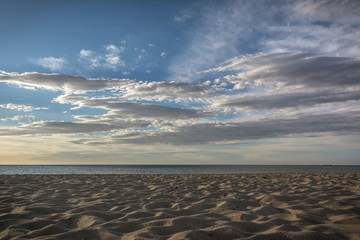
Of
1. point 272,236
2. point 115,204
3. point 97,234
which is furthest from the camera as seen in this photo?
point 115,204

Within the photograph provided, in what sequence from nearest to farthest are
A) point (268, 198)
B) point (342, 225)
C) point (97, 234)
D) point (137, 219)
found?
point (97, 234) → point (342, 225) → point (137, 219) → point (268, 198)

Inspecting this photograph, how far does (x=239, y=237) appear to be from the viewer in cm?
278

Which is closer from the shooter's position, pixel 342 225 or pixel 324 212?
pixel 342 225

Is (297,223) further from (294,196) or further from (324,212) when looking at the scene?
(294,196)

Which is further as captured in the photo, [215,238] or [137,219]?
[137,219]

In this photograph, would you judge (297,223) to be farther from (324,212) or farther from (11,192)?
(11,192)

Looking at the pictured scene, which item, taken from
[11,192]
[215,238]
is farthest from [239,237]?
[11,192]

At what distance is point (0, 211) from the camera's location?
410cm

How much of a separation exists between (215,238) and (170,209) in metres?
1.59

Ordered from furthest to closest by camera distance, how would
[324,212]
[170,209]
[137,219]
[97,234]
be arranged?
[170,209] → [324,212] → [137,219] → [97,234]

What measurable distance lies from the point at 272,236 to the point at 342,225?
1.23 m

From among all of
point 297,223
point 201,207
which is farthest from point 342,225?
point 201,207

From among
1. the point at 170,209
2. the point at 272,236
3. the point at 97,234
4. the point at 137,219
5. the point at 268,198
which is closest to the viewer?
the point at 272,236

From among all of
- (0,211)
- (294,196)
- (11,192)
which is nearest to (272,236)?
(294,196)
